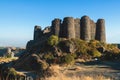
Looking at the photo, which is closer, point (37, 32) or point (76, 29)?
point (76, 29)

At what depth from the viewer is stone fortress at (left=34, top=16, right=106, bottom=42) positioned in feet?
214

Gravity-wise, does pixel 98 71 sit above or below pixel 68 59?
below

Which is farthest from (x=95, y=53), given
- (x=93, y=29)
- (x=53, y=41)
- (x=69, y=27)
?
(x=93, y=29)

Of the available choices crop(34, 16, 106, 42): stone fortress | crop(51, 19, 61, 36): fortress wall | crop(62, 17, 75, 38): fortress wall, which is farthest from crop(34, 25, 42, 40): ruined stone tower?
crop(62, 17, 75, 38): fortress wall

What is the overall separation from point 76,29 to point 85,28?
2.08 metres

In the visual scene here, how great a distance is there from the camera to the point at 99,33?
67.4 m

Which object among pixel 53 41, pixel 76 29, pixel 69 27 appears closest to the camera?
pixel 53 41

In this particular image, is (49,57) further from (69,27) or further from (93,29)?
(93,29)

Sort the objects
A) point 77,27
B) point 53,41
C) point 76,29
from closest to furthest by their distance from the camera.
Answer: point 53,41, point 76,29, point 77,27

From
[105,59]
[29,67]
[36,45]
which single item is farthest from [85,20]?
[29,67]

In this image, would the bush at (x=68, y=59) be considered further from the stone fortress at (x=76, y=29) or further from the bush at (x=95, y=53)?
the stone fortress at (x=76, y=29)

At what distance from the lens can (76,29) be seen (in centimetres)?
6725

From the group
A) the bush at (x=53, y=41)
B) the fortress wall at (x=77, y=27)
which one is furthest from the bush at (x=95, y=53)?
the fortress wall at (x=77, y=27)

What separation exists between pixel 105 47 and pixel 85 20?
27.3 ft
